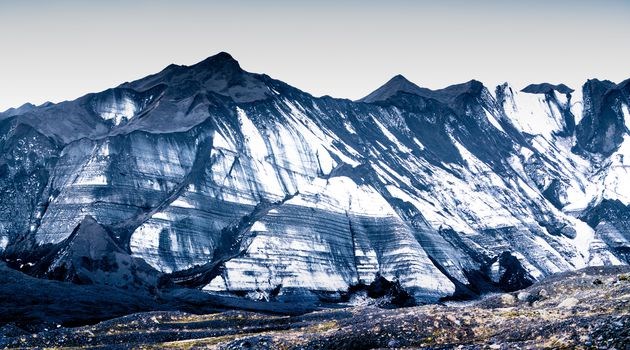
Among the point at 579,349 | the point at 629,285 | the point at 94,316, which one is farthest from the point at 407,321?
the point at 94,316

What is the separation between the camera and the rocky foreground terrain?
7019 centimetres

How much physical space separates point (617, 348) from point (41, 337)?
90.0 m

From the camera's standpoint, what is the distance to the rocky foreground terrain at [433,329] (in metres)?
70.2

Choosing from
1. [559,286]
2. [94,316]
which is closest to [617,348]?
[559,286]

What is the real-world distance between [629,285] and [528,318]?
48.5ft

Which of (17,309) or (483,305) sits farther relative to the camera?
(17,309)

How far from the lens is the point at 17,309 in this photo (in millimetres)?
193500

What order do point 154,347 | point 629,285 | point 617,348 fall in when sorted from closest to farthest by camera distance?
point 617,348, point 629,285, point 154,347

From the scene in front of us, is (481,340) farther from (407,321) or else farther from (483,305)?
(483,305)

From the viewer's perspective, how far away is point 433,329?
9212cm

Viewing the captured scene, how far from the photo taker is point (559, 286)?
14212cm

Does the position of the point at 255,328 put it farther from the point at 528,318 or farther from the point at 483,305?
the point at 528,318

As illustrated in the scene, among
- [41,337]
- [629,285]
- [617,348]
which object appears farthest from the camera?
[41,337]

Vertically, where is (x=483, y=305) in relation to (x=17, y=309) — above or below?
below
